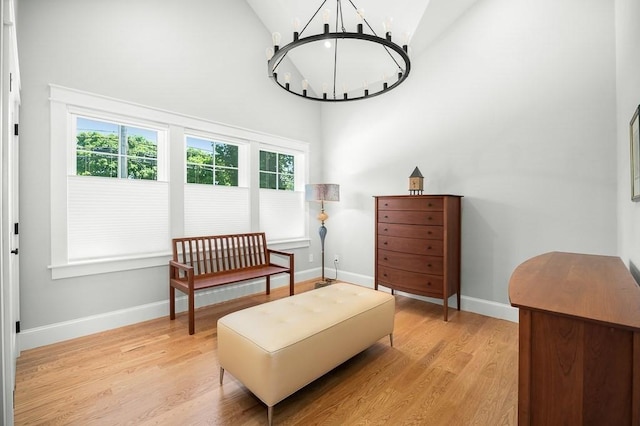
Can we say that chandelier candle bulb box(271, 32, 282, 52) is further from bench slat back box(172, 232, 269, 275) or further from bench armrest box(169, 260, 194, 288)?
bench slat back box(172, 232, 269, 275)

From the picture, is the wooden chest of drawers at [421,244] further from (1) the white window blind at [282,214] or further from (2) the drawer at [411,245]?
(1) the white window blind at [282,214]

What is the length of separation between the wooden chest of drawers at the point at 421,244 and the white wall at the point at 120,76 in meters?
2.26

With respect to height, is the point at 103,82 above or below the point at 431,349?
above

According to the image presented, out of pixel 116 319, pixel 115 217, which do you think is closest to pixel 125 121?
pixel 115 217

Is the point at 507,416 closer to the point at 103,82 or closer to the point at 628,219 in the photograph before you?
the point at 628,219

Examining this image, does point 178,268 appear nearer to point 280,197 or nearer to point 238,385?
point 238,385

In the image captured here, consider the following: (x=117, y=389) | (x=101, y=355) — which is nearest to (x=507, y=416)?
(x=117, y=389)

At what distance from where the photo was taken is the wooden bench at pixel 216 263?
9.91ft

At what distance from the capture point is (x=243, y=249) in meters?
3.80

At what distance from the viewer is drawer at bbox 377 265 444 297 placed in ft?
10.4

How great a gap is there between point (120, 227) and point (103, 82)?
1.43 meters

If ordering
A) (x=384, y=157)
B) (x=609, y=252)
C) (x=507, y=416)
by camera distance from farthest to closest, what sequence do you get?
(x=384, y=157)
(x=609, y=252)
(x=507, y=416)

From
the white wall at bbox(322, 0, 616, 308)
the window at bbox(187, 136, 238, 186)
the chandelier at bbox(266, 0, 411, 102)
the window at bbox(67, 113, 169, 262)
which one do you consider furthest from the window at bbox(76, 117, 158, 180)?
the white wall at bbox(322, 0, 616, 308)

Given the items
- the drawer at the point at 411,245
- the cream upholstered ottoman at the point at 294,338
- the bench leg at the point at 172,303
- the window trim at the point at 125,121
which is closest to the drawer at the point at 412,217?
the drawer at the point at 411,245
